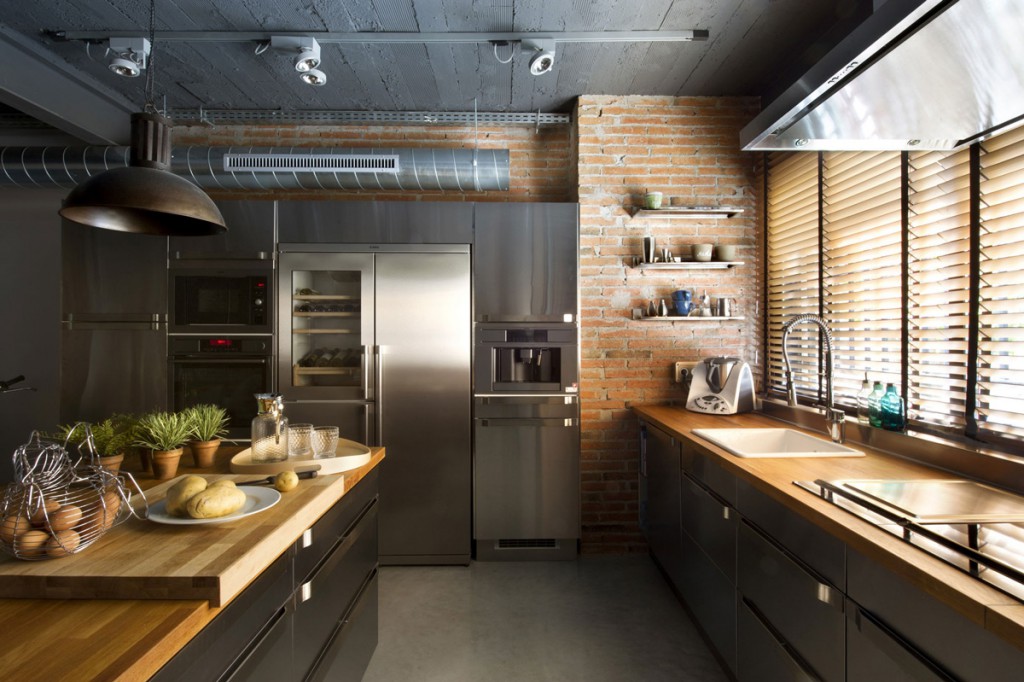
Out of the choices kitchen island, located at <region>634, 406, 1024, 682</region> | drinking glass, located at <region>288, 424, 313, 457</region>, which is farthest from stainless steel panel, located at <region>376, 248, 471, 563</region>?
drinking glass, located at <region>288, 424, 313, 457</region>

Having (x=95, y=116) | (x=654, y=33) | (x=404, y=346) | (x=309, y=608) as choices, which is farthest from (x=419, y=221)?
(x=309, y=608)

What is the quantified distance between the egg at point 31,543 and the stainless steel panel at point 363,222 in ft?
8.22

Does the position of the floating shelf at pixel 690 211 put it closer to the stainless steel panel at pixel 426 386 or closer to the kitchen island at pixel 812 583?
the stainless steel panel at pixel 426 386

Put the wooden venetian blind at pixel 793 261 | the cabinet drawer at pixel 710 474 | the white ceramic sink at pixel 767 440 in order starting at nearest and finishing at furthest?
the cabinet drawer at pixel 710 474 < the white ceramic sink at pixel 767 440 < the wooden venetian blind at pixel 793 261

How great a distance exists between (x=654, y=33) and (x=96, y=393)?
3.90 metres

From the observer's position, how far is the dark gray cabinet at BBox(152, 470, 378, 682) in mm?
1004

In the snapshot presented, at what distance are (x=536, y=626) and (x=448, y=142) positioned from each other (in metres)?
3.12

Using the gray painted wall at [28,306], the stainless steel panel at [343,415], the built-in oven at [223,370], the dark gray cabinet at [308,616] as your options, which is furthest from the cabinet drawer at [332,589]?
the gray painted wall at [28,306]

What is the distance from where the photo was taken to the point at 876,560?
1.16 metres

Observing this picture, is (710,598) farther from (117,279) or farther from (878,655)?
(117,279)

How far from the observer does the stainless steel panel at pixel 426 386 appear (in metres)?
3.26

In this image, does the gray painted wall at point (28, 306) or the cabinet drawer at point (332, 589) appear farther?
the gray painted wall at point (28, 306)

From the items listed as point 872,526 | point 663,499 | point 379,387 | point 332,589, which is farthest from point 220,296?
point 872,526

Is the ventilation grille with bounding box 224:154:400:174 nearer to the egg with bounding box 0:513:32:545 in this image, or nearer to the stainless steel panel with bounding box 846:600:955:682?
the egg with bounding box 0:513:32:545
